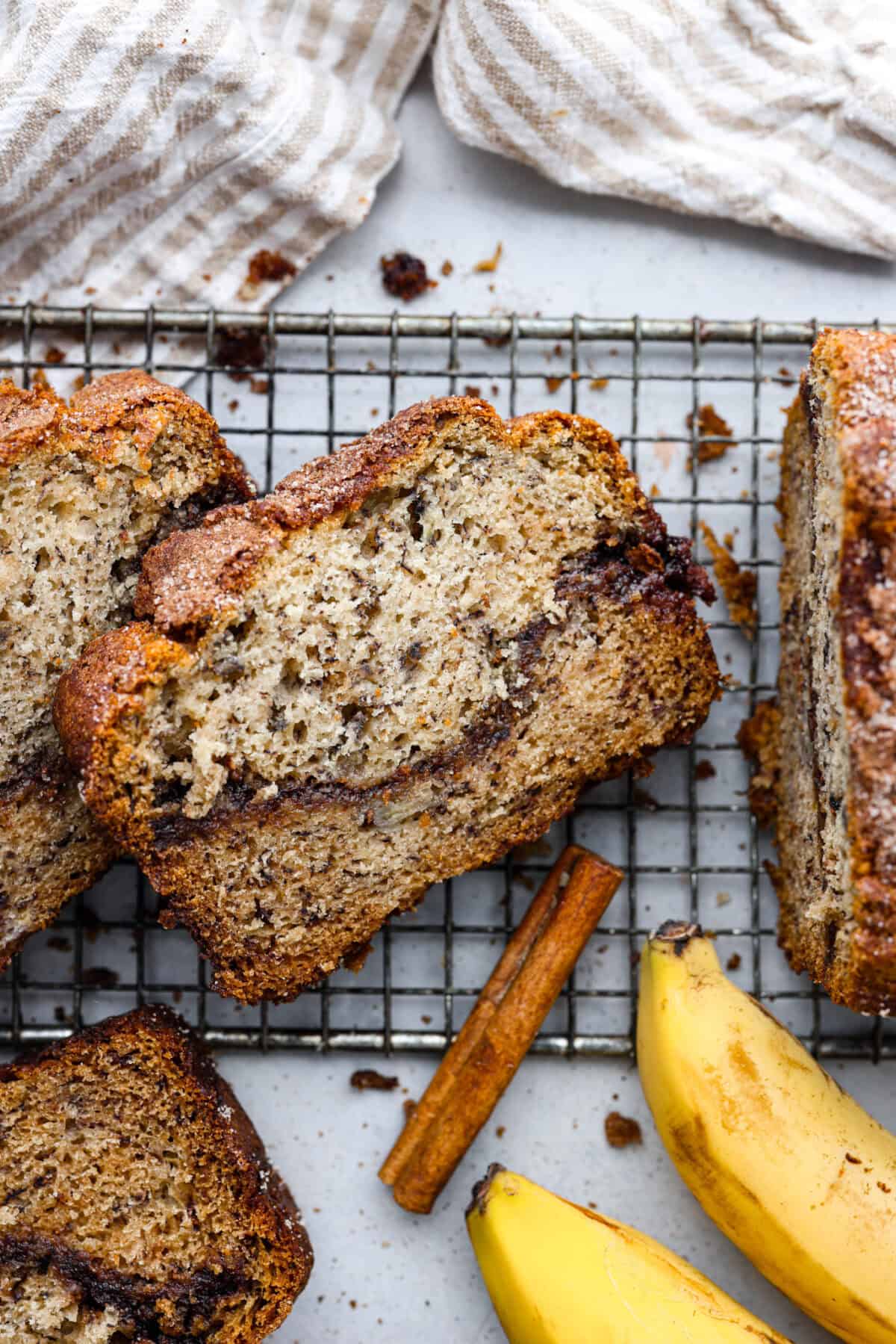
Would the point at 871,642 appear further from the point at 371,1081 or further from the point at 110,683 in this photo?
the point at 371,1081

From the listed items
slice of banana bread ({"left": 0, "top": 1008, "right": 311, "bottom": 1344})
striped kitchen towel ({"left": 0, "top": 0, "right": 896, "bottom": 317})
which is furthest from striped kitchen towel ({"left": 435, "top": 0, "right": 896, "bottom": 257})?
slice of banana bread ({"left": 0, "top": 1008, "right": 311, "bottom": 1344})

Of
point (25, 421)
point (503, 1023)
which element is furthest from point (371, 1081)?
point (25, 421)

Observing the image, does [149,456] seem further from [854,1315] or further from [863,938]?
[854,1315]

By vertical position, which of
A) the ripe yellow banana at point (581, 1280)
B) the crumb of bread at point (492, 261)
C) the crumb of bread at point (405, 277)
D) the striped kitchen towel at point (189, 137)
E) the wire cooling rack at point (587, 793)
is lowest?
the ripe yellow banana at point (581, 1280)

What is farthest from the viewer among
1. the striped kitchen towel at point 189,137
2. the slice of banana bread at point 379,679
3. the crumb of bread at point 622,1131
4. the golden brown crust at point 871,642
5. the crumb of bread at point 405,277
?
the crumb of bread at point 405,277

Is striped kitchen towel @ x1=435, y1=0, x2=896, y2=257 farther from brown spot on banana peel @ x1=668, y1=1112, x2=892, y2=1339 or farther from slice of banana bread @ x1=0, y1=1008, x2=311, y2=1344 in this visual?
slice of banana bread @ x1=0, y1=1008, x2=311, y2=1344

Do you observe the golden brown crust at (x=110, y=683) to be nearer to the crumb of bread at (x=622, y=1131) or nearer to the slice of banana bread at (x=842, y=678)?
the slice of banana bread at (x=842, y=678)

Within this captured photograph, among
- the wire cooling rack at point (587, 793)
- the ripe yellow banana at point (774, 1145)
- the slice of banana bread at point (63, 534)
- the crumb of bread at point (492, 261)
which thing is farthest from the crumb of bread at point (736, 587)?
the slice of banana bread at point (63, 534)
